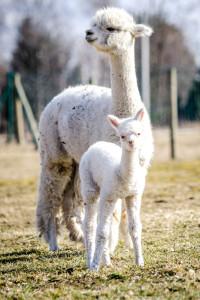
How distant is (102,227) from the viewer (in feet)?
18.6

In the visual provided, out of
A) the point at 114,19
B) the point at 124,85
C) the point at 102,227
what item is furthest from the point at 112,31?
the point at 102,227

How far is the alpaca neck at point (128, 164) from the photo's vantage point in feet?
18.0

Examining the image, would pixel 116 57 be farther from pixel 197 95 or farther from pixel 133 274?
pixel 197 95

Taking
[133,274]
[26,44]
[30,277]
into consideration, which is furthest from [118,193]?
[26,44]

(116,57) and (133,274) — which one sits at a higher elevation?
(116,57)

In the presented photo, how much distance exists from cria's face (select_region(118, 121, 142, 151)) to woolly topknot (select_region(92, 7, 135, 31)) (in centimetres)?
191

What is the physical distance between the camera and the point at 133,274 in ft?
18.2

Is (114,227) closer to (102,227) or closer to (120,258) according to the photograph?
(120,258)

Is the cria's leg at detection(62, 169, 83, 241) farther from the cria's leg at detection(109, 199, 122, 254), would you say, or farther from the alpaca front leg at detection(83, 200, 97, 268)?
the alpaca front leg at detection(83, 200, 97, 268)

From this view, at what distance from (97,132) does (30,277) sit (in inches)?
70.0

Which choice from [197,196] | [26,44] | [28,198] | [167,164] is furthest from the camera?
[26,44]

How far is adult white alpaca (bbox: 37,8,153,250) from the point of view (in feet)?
22.8

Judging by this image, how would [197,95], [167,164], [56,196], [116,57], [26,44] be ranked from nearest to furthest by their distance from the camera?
1. [116,57]
2. [56,196]
3. [167,164]
4. [197,95]
5. [26,44]

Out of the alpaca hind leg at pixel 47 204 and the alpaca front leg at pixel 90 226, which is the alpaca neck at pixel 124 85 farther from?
the alpaca hind leg at pixel 47 204
